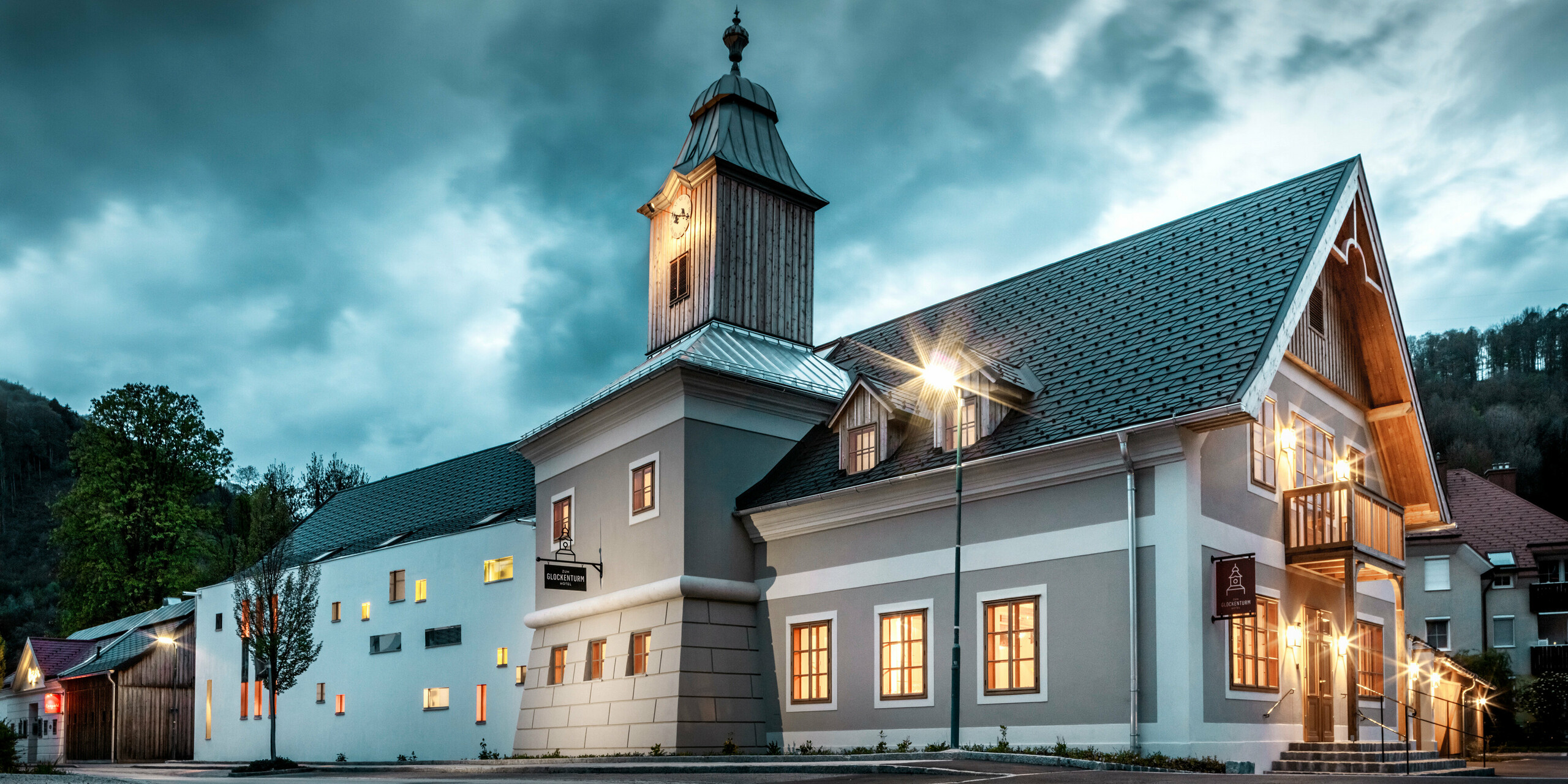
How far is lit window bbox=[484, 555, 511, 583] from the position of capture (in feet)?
103

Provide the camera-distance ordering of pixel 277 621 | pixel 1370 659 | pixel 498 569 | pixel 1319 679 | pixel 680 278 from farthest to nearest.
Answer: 1. pixel 277 621
2. pixel 498 569
3. pixel 680 278
4. pixel 1370 659
5. pixel 1319 679

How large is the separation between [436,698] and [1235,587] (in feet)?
75.3

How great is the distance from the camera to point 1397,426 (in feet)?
82.3

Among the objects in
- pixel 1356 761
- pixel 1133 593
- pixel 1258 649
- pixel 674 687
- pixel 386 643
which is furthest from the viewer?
pixel 386 643

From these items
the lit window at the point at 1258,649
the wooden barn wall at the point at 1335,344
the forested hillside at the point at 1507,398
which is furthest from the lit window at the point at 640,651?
the forested hillside at the point at 1507,398

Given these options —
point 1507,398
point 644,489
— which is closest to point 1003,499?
point 644,489

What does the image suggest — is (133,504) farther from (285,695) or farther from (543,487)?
(543,487)

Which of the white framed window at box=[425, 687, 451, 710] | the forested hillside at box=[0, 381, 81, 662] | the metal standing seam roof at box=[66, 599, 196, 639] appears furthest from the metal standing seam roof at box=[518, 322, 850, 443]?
the forested hillside at box=[0, 381, 81, 662]

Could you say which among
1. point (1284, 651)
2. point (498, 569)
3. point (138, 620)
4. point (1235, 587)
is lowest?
point (138, 620)

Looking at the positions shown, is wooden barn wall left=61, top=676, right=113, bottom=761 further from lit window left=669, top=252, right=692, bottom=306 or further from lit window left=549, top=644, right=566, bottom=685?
lit window left=669, top=252, right=692, bottom=306

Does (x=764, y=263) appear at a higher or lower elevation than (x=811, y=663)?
higher

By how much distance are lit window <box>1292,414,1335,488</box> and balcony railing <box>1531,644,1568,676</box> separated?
2934 centimetres

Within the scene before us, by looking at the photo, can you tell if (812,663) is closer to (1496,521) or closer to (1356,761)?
(1356,761)

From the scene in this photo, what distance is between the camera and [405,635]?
113ft
